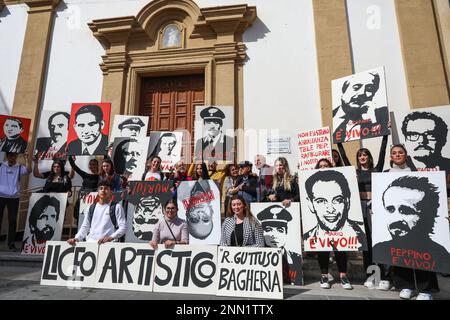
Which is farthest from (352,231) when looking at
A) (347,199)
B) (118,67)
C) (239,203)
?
(118,67)

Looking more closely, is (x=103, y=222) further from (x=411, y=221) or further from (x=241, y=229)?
(x=411, y=221)

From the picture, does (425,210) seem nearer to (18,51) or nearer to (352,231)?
(352,231)

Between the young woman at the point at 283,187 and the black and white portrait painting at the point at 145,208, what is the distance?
157cm

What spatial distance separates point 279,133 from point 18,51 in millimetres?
8073

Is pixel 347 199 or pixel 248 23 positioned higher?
pixel 248 23

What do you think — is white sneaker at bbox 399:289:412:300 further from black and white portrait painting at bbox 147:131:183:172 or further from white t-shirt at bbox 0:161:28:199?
white t-shirt at bbox 0:161:28:199

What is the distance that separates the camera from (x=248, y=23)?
26.2ft

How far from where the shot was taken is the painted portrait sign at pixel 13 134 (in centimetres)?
641

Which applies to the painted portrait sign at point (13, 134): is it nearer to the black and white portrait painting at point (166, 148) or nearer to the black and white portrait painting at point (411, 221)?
the black and white portrait painting at point (166, 148)

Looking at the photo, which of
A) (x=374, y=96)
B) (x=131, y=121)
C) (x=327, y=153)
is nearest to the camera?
(x=374, y=96)

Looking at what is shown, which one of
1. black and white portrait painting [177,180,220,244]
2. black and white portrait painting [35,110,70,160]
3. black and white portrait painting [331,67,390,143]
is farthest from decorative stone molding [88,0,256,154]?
black and white portrait painting [177,180,220,244]

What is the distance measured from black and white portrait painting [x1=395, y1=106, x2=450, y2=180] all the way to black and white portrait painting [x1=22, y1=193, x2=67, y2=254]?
617cm

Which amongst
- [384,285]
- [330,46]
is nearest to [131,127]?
[330,46]

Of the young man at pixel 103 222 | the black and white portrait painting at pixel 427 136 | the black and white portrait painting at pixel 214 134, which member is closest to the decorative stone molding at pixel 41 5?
the black and white portrait painting at pixel 214 134
